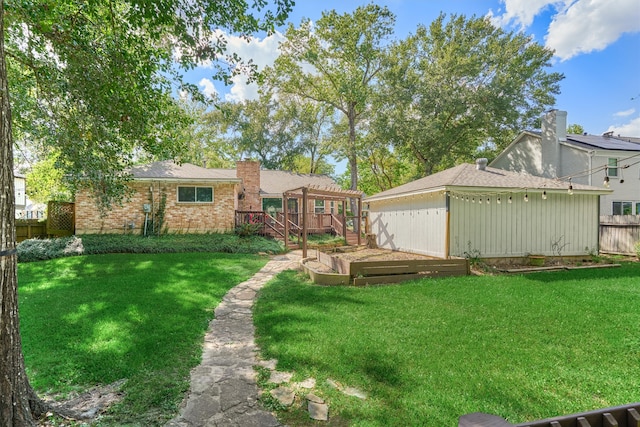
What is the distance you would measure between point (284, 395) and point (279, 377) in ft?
1.20

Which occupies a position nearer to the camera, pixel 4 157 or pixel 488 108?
pixel 4 157

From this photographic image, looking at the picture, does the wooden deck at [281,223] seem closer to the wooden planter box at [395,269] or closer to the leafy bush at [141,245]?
the leafy bush at [141,245]

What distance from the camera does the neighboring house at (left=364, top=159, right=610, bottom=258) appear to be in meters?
9.96

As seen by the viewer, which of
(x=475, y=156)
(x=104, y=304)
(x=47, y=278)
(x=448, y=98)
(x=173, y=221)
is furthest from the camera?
(x=475, y=156)

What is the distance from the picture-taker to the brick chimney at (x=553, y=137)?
60.6 ft

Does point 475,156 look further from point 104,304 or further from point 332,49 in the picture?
point 104,304

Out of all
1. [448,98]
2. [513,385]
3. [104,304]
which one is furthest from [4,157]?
[448,98]

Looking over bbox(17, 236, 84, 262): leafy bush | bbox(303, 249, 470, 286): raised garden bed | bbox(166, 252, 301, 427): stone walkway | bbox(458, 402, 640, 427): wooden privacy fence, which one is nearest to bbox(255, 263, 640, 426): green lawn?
bbox(166, 252, 301, 427): stone walkway

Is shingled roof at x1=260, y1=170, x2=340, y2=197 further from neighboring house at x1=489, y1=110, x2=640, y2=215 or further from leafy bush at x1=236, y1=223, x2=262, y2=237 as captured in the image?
neighboring house at x1=489, y1=110, x2=640, y2=215

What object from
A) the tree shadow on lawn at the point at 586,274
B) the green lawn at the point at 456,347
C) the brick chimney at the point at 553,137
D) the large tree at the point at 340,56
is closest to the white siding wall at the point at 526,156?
the brick chimney at the point at 553,137

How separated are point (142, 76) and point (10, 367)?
17.8 ft

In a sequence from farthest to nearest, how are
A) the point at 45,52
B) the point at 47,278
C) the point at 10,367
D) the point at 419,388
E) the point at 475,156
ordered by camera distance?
the point at 475,156 → the point at 47,278 → the point at 45,52 → the point at 419,388 → the point at 10,367

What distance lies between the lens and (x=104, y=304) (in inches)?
231

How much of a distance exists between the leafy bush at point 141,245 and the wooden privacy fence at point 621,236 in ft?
45.3
